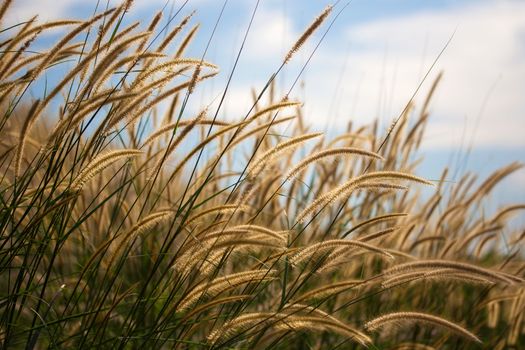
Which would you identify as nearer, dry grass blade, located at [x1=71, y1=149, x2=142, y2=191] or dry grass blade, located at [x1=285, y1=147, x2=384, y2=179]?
dry grass blade, located at [x1=71, y1=149, x2=142, y2=191]

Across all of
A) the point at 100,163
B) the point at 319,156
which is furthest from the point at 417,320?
the point at 100,163

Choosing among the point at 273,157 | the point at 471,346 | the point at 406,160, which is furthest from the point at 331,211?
the point at 273,157

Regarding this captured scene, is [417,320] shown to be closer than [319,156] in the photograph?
Yes

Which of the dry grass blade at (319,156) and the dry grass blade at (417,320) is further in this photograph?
the dry grass blade at (319,156)

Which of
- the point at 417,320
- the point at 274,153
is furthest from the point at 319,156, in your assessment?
the point at 417,320

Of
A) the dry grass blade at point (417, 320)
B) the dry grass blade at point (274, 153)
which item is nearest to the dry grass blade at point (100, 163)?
the dry grass blade at point (274, 153)

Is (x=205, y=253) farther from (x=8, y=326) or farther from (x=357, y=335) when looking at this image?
(x=8, y=326)

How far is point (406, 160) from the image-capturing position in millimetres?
4383

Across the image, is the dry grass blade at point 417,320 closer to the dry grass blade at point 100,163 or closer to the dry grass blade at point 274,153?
the dry grass blade at point 274,153

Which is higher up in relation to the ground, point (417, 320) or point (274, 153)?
point (274, 153)

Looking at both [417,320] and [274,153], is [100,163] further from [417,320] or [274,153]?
[417,320]

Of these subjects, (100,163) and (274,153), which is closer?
(100,163)

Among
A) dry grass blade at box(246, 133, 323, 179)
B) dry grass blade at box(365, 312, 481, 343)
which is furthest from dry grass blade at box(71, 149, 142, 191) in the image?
dry grass blade at box(365, 312, 481, 343)

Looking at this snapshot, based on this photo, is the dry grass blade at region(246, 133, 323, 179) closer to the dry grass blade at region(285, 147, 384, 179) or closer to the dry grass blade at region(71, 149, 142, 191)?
the dry grass blade at region(285, 147, 384, 179)
